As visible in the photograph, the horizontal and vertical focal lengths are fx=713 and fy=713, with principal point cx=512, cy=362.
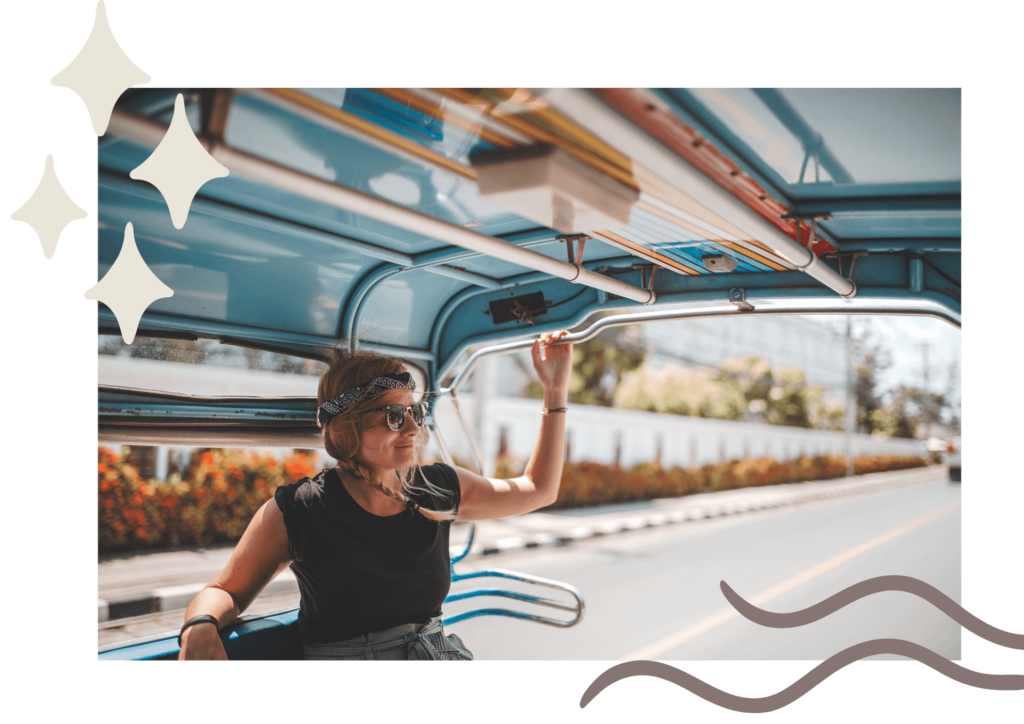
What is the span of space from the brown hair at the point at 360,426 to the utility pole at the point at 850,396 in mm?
1469

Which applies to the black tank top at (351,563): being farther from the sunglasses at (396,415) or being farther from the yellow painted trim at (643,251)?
the yellow painted trim at (643,251)

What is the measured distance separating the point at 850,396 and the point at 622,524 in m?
3.96

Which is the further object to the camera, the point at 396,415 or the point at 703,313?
the point at 703,313

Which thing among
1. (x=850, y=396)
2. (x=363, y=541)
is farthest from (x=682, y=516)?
(x=363, y=541)

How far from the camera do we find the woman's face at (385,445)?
206 centimetres

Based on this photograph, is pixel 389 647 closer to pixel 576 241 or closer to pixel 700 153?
pixel 576 241

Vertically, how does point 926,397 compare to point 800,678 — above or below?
above

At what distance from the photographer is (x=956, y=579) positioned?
2.29m

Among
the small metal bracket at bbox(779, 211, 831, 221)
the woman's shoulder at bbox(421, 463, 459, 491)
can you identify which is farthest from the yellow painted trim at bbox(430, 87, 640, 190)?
the woman's shoulder at bbox(421, 463, 459, 491)

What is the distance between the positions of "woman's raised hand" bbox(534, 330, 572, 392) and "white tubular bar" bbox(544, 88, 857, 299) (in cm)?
73

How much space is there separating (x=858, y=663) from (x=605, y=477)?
5.96m

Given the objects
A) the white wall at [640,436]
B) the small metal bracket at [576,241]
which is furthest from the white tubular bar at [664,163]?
the white wall at [640,436]

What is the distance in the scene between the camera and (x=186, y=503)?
4344 millimetres
